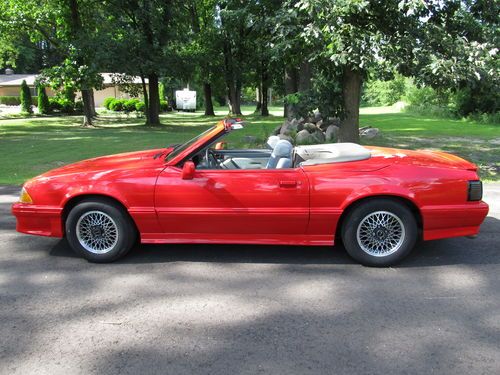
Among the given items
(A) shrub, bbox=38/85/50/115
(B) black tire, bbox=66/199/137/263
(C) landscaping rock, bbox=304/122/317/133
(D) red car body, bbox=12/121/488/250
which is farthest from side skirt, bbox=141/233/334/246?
(A) shrub, bbox=38/85/50/115

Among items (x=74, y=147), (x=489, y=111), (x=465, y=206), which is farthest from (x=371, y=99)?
(x=465, y=206)

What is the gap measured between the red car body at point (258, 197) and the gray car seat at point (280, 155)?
167 mm

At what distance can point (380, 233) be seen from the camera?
4477 millimetres

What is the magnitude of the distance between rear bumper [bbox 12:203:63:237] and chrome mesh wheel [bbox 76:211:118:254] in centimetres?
22

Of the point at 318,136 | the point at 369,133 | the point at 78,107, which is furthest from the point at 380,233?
the point at 78,107

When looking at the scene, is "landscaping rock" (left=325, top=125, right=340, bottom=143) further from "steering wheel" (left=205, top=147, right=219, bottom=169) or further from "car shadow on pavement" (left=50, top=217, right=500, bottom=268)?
"steering wheel" (left=205, top=147, right=219, bottom=169)

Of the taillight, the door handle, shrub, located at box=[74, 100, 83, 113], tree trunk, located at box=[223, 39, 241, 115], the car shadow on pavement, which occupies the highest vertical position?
tree trunk, located at box=[223, 39, 241, 115]

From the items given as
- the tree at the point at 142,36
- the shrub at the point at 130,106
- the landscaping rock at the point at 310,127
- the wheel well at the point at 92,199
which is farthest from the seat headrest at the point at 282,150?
the shrub at the point at 130,106

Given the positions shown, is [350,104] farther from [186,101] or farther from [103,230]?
[186,101]

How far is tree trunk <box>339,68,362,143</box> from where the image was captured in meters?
11.6

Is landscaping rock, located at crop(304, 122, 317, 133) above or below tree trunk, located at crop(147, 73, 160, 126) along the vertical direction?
below

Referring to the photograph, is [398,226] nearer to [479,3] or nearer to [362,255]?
[362,255]

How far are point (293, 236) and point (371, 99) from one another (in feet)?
197

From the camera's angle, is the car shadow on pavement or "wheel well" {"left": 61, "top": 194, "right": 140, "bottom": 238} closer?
"wheel well" {"left": 61, "top": 194, "right": 140, "bottom": 238}
